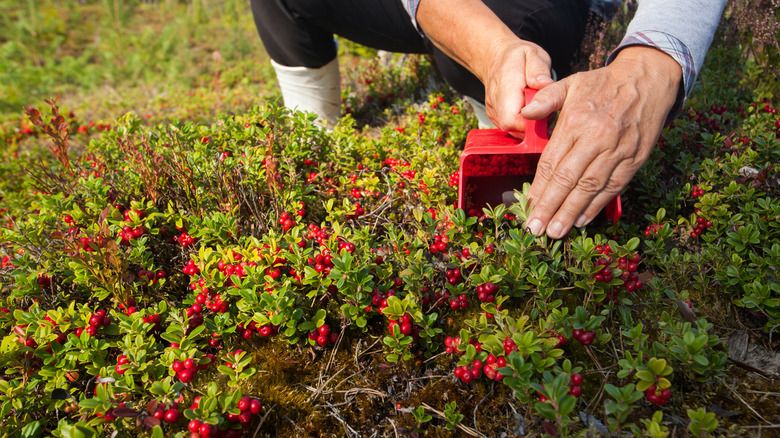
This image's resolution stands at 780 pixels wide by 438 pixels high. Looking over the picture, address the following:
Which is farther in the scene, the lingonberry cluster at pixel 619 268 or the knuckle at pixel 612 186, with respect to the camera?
the knuckle at pixel 612 186

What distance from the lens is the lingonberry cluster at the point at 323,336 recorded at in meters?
1.97

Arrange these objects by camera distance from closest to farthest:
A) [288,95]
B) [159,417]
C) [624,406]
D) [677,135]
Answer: [624,406] → [159,417] → [677,135] → [288,95]

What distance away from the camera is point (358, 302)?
1.98 m

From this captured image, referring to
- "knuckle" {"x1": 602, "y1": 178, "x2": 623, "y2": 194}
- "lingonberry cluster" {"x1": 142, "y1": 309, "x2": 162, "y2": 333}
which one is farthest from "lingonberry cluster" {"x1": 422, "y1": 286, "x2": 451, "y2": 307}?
"lingonberry cluster" {"x1": 142, "y1": 309, "x2": 162, "y2": 333}

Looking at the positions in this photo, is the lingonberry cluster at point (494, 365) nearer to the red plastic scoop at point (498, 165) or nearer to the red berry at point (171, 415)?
the red plastic scoop at point (498, 165)

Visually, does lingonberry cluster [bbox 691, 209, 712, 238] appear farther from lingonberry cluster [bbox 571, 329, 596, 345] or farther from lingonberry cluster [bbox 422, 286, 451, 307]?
lingonberry cluster [bbox 422, 286, 451, 307]

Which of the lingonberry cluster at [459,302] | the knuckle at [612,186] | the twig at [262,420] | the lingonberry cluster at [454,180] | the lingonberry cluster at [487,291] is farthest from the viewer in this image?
the lingonberry cluster at [454,180]

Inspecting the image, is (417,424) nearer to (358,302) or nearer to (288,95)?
(358,302)

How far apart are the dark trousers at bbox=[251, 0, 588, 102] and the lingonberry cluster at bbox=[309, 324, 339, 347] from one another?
2331mm

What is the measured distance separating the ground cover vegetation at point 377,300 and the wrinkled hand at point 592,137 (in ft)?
0.55

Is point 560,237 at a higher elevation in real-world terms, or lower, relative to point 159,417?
Answer: higher

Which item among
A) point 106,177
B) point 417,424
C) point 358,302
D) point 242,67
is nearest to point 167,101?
point 242,67

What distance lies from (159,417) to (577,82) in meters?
2.31

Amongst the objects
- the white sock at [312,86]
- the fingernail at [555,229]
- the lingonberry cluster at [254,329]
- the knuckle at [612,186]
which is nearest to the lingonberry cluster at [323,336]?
the lingonberry cluster at [254,329]
